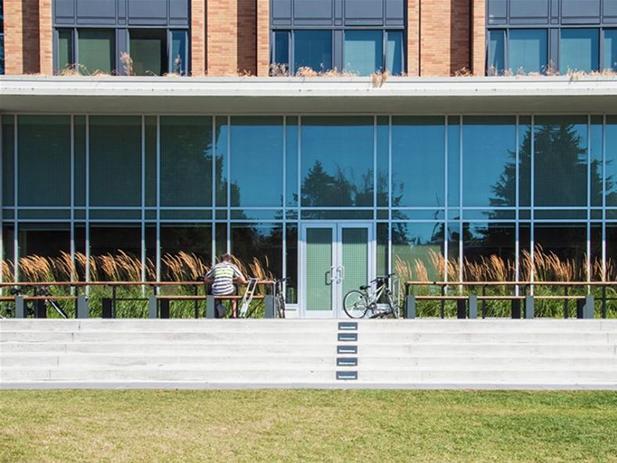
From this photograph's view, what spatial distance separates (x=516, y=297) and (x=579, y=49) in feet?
26.8

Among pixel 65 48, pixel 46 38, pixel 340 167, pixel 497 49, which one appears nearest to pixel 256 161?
pixel 340 167

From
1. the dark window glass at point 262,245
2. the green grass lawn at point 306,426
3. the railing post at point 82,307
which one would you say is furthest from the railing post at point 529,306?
the railing post at point 82,307

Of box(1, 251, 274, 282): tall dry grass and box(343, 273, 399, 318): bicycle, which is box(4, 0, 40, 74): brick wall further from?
box(343, 273, 399, 318): bicycle

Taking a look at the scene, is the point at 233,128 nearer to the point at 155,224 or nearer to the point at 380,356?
the point at 155,224

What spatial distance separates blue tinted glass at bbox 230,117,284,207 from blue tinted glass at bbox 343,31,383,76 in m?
2.66

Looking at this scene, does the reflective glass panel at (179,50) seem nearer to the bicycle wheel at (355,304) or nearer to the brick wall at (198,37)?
the brick wall at (198,37)

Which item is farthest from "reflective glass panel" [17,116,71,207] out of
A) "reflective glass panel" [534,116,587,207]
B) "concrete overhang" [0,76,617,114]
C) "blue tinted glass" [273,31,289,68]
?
"reflective glass panel" [534,116,587,207]

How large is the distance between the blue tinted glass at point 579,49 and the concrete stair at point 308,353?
9.01 meters

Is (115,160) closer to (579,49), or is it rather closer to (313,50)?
(313,50)

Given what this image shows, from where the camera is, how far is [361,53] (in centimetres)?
1933

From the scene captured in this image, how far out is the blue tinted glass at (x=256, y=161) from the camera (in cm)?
1844

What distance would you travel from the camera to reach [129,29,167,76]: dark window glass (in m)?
19.3

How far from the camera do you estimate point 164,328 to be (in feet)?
41.9

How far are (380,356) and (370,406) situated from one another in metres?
2.59
